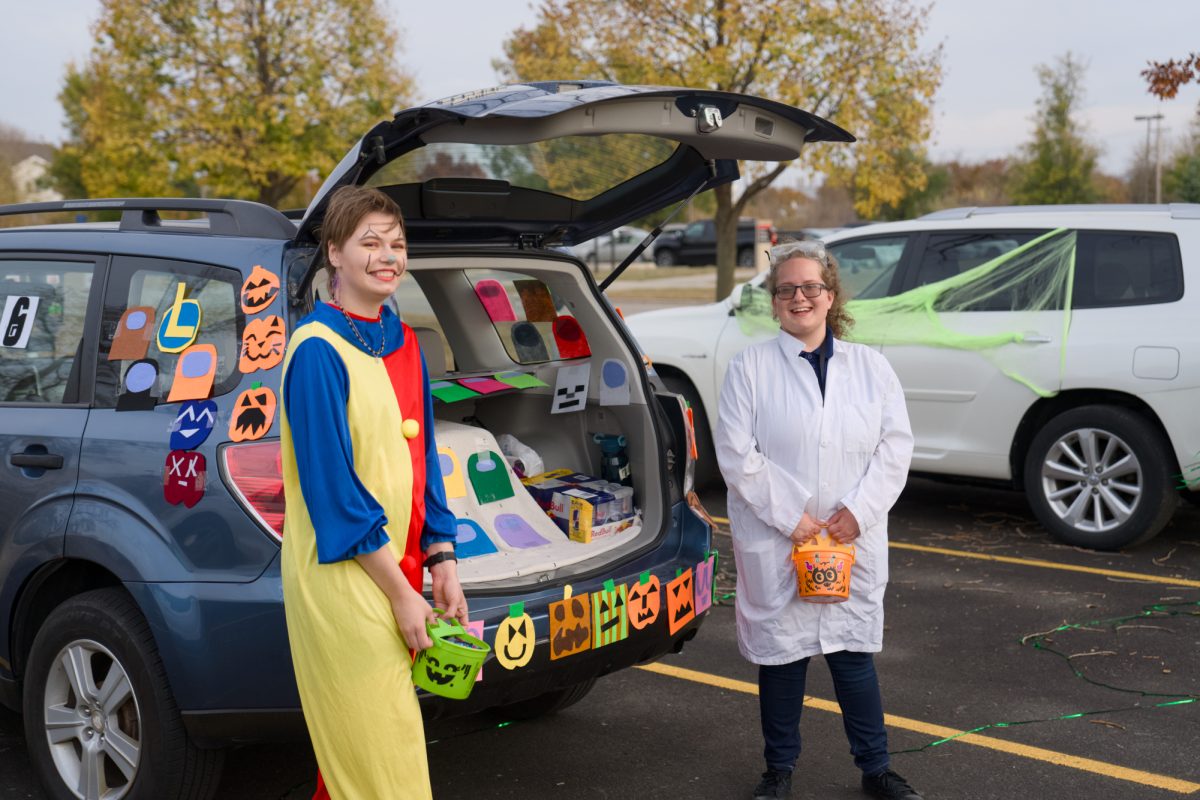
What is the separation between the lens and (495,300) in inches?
189

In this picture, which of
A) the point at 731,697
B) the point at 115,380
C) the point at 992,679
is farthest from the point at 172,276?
the point at 992,679

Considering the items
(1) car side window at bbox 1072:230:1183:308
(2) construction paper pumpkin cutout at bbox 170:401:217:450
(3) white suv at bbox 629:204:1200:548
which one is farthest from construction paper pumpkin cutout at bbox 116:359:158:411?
(1) car side window at bbox 1072:230:1183:308

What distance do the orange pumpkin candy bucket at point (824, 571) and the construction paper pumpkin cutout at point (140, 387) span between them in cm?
184

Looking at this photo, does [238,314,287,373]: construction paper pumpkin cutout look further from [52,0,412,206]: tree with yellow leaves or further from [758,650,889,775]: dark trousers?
[52,0,412,206]: tree with yellow leaves

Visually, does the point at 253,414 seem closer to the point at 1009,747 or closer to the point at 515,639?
the point at 515,639

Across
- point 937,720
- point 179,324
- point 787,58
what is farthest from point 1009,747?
point 787,58

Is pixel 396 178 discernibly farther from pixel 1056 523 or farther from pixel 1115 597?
pixel 1056 523

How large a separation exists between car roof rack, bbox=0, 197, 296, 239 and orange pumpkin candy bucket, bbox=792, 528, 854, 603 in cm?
169

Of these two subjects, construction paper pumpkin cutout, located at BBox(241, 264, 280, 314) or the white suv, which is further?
the white suv

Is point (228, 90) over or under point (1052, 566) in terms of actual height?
over

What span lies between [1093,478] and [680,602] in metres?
3.74

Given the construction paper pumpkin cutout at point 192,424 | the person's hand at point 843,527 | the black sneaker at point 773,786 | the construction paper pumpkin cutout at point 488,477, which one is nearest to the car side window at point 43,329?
the construction paper pumpkin cutout at point 192,424

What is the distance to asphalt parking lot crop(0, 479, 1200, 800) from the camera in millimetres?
3781

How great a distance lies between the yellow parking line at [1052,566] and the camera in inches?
233
